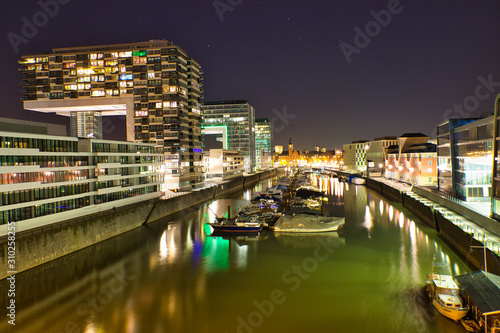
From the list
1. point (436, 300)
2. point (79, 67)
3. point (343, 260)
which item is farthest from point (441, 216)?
point (79, 67)

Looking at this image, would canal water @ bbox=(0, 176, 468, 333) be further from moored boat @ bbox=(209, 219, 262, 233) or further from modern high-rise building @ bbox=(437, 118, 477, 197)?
modern high-rise building @ bbox=(437, 118, 477, 197)

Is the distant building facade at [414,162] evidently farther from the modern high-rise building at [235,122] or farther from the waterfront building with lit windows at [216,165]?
the modern high-rise building at [235,122]

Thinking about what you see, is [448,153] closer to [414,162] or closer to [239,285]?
[414,162]

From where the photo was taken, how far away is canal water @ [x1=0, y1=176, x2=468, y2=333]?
16.2 meters

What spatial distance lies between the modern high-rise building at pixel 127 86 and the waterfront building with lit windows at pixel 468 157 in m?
48.8

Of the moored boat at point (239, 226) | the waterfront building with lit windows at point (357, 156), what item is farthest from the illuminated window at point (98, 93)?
the waterfront building with lit windows at point (357, 156)

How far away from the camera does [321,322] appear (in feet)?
52.9

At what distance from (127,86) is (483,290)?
6943 centimetres

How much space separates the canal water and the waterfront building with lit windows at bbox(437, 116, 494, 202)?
6.47m

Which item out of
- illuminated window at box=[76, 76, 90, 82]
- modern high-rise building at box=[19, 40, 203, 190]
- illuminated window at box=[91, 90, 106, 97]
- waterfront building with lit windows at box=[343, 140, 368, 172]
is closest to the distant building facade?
waterfront building with lit windows at box=[343, 140, 368, 172]

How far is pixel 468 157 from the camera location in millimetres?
32250

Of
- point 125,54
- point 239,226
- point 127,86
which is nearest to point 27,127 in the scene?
point 239,226

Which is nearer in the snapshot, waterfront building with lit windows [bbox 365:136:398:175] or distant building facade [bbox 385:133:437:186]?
distant building facade [bbox 385:133:437:186]

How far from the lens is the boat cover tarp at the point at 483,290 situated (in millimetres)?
13740
